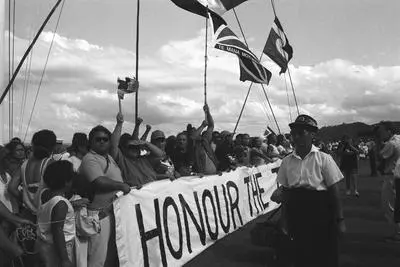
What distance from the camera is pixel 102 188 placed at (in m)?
4.58

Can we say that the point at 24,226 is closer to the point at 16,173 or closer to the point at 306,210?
the point at 16,173

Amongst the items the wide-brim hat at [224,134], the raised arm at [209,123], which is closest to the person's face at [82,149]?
the raised arm at [209,123]

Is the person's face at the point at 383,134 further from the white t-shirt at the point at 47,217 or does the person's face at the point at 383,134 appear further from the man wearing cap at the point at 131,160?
the white t-shirt at the point at 47,217

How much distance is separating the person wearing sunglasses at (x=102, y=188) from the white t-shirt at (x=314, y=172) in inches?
68.6

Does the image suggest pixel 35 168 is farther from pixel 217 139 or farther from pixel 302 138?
pixel 217 139

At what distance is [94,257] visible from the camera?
463cm

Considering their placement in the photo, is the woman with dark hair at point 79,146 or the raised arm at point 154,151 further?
the woman with dark hair at point 79,146

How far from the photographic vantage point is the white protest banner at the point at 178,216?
199 inches

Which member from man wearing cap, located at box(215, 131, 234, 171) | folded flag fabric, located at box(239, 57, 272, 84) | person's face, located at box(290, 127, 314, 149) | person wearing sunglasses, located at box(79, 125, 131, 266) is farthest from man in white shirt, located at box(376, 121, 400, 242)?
person wearing sunglasses, located at box(79, 125, 131, 266)

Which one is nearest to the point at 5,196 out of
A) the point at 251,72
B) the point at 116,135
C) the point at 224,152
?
the point at 116,135

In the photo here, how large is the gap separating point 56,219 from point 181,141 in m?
3.98

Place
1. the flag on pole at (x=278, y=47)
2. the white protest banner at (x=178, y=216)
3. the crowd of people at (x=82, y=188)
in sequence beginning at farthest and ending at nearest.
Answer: the flag on pole at (x=278, y=47)
the white protest banner at (x=178, y=216)
the crowd of people at (x=82, y=188)

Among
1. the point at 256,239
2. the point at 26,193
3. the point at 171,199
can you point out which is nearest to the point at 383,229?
the point at 256,239

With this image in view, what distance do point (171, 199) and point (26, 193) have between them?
1.91m
